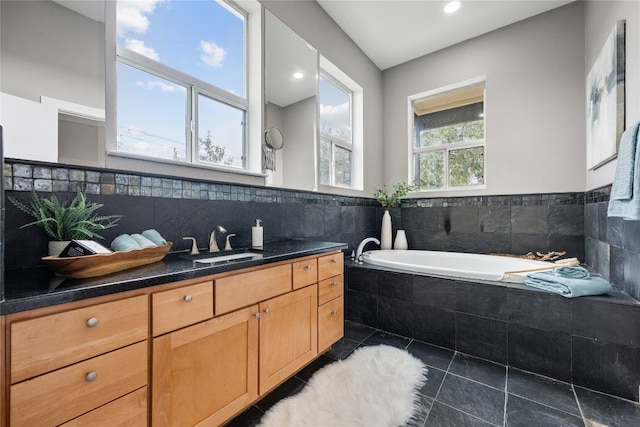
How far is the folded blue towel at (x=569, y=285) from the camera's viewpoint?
1.63m

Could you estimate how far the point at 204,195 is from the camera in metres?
1.72

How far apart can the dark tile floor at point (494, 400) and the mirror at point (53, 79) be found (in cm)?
157

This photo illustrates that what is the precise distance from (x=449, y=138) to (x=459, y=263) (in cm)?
161

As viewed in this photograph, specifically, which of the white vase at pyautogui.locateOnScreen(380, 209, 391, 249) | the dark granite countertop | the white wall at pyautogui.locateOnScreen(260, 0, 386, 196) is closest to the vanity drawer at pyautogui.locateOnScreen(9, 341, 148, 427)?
the dark granite countertop

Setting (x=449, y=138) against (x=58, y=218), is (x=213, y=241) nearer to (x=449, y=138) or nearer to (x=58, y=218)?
(x=58, y=218)

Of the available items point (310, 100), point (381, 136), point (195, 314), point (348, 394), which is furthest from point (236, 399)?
point (381, 136)

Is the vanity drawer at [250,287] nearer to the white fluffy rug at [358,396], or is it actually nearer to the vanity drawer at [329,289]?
the vanity drawer at [329,289]

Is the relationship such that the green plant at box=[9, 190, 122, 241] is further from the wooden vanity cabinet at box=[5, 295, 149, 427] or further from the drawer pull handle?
the drawer pull handle

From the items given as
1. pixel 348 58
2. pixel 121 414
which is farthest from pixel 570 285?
pixel 348 58

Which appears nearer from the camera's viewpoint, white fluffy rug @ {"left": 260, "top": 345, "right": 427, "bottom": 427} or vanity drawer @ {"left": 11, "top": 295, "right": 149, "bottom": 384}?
vanity drawer @ {"left": 11, "top": 295, "right": 149, "bottom": 384}

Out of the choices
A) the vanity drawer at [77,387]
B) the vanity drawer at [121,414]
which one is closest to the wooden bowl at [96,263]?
the vanity drawer at [77,387]

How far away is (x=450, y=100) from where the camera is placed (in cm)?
343

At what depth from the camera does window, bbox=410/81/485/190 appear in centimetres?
325

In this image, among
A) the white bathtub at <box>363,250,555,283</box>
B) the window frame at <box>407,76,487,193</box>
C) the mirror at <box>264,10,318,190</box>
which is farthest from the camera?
the window frame at <box>407,76,487,193</box>
